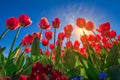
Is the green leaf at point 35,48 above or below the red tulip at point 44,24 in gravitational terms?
below

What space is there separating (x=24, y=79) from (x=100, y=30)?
14.4ft

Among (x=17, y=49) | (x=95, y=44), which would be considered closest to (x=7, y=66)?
(x=17, y=49)

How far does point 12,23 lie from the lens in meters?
6.12

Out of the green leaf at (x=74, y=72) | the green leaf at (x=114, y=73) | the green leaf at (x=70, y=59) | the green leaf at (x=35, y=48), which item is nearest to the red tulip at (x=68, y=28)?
the green leaf at (x=35, y=48)

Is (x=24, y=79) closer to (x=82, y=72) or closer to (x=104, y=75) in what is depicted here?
(x=104, y=75)

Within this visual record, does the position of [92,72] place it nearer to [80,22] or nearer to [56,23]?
[80,22]

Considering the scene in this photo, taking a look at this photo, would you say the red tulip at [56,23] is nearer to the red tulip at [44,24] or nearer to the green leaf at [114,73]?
the red tulip at [44,24]

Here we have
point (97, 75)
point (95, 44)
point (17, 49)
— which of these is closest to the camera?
point (97, 75)

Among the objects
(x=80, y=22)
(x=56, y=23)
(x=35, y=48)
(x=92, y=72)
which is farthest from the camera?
(x=56, y=23)

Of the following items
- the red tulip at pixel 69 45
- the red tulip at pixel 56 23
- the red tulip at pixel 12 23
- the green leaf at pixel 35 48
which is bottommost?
the green leaf at pixel 35 48

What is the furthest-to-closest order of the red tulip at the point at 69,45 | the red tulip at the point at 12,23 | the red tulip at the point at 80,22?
the red tulip at the point at 69,45 → the red tulip at the point at 12,23 → the red tulip at the point at 80,22

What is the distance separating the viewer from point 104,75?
4160 mm

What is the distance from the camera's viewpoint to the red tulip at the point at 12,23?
6.12 meters

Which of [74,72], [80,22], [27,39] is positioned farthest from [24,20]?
[74,72]
